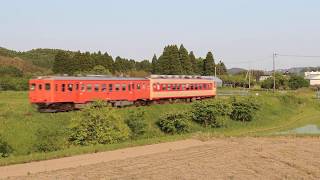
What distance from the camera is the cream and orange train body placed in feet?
116

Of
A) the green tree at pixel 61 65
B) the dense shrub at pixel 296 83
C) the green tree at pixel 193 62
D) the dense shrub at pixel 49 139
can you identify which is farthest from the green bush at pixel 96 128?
the dense shrub at pixel 296 83

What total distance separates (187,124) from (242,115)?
36.4 feet

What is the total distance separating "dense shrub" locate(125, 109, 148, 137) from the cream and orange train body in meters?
2.98

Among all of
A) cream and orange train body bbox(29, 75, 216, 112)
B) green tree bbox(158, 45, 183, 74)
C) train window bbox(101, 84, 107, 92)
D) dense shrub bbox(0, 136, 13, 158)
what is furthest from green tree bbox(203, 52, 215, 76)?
dense shrub bbox(0, 136, 13, 158)

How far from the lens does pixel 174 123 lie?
3950 centimetres

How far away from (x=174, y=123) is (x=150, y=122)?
2.38 meters

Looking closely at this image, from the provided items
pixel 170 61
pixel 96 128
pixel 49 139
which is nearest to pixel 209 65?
pixel 170 61

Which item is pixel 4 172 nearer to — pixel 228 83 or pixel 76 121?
pixel 76 121

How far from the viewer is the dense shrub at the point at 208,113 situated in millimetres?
44344

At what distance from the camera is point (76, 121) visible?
93.7 ft

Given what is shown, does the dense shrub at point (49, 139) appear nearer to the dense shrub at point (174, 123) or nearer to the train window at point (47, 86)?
the train window at point (47, 86)

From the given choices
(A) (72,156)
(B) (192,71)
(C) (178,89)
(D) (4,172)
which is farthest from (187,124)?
(B) (192,71)

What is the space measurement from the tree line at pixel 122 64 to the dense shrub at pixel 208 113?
2913 centimetres

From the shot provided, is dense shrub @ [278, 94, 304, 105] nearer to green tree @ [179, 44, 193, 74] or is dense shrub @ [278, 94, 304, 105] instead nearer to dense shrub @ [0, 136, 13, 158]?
green tree @ [179, 44, 193, 74]
